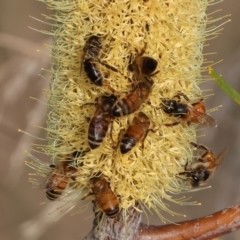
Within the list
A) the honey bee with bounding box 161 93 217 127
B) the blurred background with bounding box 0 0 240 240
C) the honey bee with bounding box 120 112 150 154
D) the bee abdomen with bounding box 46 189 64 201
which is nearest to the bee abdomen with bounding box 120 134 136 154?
the honey bee with bounding box 120 112 150 154

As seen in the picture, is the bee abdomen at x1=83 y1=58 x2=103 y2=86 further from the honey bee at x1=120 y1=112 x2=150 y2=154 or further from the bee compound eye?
the bee compound eye

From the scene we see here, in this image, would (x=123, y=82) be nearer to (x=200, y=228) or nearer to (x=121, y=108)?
(x=121, y=108)

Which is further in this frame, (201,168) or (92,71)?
(201,168)

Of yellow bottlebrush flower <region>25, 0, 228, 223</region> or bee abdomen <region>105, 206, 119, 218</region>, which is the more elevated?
yellow bottlebrush flower <region>25, 0, 228, 223</region>

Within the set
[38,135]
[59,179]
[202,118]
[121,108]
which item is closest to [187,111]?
[202,118]

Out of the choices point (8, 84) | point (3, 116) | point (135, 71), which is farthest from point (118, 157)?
point (3, 116)

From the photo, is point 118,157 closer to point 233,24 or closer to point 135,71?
point 135,71
